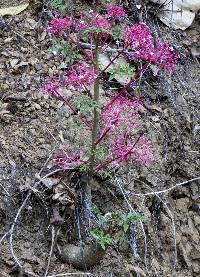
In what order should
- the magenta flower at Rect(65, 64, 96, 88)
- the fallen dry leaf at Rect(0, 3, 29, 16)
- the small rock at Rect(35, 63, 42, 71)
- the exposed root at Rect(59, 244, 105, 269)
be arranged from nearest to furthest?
the magenta flower at Rect(65, 64, 96, 88)
the exposed root at Rect(59, 244, 105, 269)
the small rock at Rect(35, 63, 42, 71)
the fallen dry leaf at Rect(0, 3, 29, 16)

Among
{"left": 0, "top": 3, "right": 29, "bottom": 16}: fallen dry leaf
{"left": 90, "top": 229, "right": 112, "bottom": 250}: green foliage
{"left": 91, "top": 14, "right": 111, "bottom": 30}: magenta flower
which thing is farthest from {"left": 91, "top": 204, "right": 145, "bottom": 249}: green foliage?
{"left": 0, "top": 3, "right": 29, "bottom": 16}: fallen dry leaf

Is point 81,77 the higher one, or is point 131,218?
point 81,77

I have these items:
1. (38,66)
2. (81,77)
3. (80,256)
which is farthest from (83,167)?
(38,66)

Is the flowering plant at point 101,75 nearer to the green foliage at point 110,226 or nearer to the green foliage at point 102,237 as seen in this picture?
the green foliage at point 110,226

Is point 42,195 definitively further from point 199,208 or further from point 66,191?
point 199,208

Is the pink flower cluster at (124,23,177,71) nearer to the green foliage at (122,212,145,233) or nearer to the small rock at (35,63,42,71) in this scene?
the green foliage at (122,212,145,233)

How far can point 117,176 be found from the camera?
3.34m

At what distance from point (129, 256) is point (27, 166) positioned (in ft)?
2.89

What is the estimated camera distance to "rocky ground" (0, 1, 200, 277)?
2996 millimetres

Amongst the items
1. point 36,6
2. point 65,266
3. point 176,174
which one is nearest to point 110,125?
point 65,266

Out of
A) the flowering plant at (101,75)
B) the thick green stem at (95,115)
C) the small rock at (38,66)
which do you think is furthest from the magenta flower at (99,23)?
the small rock at (38,66)

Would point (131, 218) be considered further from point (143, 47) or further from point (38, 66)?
point (38, 66)

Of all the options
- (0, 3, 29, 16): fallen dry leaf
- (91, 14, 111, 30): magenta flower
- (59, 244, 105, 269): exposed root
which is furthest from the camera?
(0, 3, 29, 16): fallen dry leaf

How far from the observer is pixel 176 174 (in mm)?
3801
